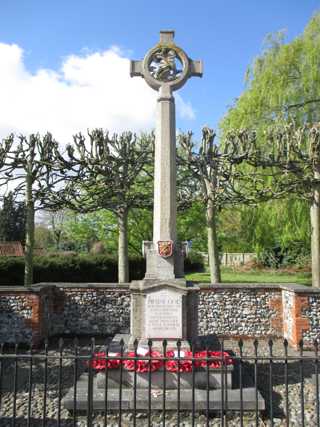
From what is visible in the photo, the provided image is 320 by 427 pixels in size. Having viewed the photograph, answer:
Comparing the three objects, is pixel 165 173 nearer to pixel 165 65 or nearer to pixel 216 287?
pixel 165 65

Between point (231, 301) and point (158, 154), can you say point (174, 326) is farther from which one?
point (231, 301)

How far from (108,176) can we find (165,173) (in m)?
7.21

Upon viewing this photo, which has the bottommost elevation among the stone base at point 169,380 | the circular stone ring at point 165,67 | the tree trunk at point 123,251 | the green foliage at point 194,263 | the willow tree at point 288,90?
the stone base at point 169,380

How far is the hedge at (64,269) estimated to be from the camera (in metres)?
18.5

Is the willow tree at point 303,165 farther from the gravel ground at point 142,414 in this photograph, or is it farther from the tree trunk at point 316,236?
the gravel ground at point 142,414

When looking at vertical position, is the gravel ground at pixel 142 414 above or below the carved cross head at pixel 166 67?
below

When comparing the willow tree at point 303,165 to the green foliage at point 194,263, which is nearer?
the willow tree at point 303,165

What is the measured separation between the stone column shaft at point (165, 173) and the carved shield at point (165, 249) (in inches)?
4.6

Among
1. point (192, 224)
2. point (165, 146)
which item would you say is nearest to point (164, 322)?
point (165, 146)

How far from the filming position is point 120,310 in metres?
11.0

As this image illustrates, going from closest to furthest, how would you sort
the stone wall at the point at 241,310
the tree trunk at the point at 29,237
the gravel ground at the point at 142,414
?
1. the gravel ground at the point at 142,414
2. the stone wall at the point at 241,310
3. the tree trunk at the point at 29,237

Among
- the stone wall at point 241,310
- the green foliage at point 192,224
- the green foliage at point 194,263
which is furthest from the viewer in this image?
the green foliage at point 194,263

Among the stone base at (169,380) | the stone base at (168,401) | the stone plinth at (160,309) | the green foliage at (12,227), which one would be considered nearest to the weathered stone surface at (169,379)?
the stone base at (169,380)

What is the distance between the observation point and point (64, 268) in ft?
64.7
